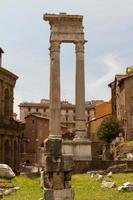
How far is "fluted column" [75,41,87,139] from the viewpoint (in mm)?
25766

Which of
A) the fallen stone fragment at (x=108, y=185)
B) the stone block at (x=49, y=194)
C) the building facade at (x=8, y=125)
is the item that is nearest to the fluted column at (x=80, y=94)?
the building facade at (x=8, y=125)

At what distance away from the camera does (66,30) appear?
2655cm

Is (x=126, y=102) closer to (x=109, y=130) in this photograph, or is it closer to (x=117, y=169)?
(x=109, y=130)

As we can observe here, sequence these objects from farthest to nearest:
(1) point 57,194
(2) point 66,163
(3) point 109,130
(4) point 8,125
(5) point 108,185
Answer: (3) point 109,130 → (4) point 8,125 → (5) point 108,185 → (2) point 66,163 → (1) point 57,194

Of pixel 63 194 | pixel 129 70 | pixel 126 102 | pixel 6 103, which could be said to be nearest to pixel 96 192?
pixel 63 194

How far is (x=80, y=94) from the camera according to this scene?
1025 inches

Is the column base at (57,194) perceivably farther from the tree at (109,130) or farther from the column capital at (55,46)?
the tree at (109,130)

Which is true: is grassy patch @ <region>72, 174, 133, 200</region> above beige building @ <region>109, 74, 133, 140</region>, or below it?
below

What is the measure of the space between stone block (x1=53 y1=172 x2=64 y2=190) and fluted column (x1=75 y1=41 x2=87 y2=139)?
51.0ft

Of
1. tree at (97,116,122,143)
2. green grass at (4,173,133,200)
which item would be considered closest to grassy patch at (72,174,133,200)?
green grass at (4,173,133,200)

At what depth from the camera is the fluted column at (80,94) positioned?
25766 millimetres

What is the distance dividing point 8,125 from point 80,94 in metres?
7.53

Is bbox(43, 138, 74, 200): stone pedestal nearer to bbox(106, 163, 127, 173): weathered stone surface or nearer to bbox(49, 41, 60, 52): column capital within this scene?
bbox(106, 163, 127, 173): weathered stone surface

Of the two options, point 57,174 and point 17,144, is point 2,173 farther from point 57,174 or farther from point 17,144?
point 17,144
